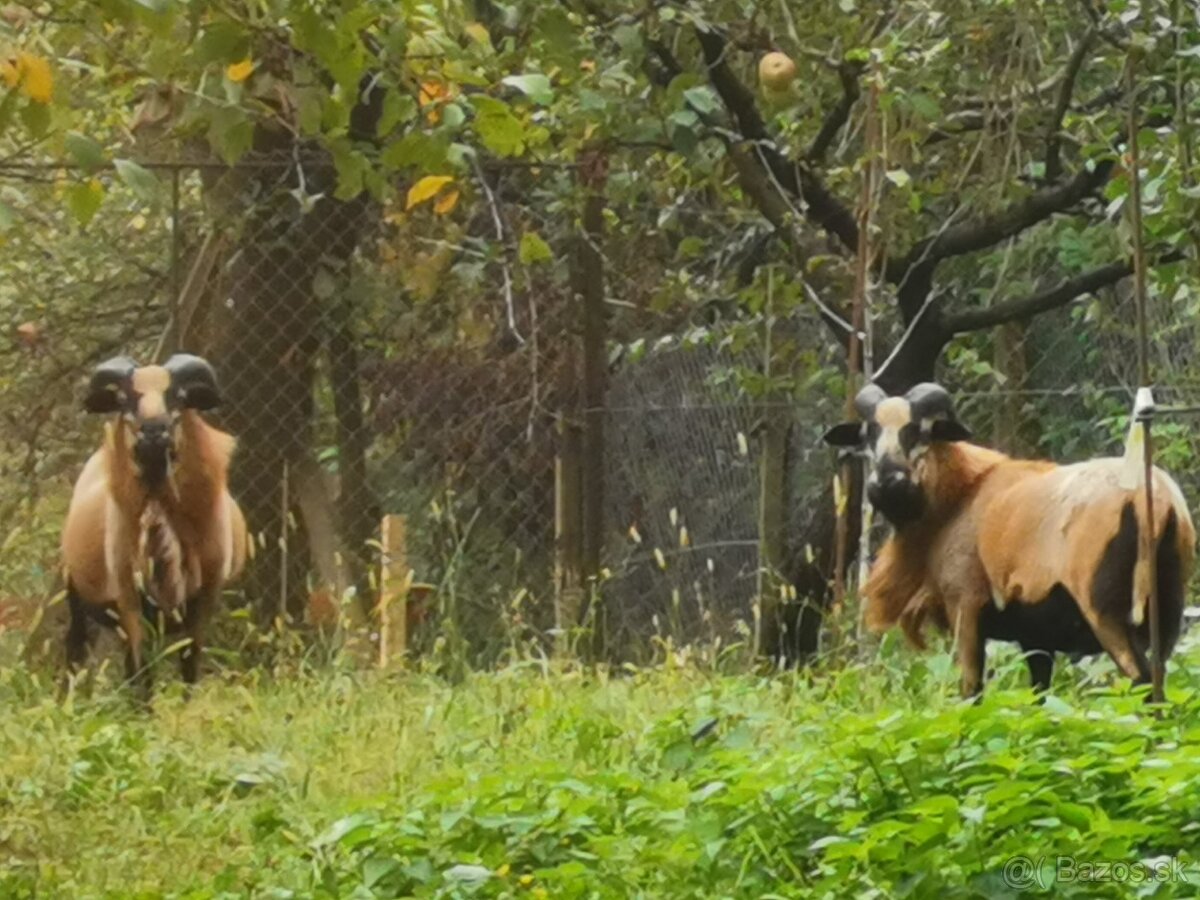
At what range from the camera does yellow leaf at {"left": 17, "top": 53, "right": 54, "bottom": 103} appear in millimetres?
3547

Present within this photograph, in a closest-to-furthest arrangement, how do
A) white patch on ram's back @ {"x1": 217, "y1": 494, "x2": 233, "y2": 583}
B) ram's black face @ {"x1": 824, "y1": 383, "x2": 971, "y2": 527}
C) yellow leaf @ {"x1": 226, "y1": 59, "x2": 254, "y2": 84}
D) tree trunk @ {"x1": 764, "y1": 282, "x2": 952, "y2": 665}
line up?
yellow leaf @ {"x1": 226, "y1": 59, "x2": 254, "y2": 84} → ram's black face @ {"x1": 824, "y1": 383, "x2": 971, "y2": 527} → white patch on ram's back @ {"x1": 217, "y1": 494, "x2": 233, "y2": 583} → tree trunk @ {"x1": 764, "y1": 282, "x2": 952, "y2": 665}

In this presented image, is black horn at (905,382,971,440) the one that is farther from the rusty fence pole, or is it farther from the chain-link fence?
the chain-link fence

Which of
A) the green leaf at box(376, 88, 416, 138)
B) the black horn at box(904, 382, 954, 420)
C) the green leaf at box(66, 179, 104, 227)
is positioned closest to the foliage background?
the black horn at box(904, 382, 954, 420)

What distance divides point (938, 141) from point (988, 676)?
2.68m

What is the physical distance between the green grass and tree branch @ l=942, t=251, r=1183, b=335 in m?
1.60

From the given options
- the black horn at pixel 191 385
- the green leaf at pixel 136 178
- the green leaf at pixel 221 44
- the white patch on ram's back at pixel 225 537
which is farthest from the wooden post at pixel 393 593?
the green leaf at pixel 136 178

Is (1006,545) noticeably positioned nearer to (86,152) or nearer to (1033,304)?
(1033,304)

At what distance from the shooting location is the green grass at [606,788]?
4.03 metres

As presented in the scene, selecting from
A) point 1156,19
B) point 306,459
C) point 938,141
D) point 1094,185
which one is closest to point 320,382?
point 306,459

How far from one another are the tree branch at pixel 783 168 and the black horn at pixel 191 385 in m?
2.21

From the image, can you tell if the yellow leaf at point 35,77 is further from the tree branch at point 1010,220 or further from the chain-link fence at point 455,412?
the tree branch at point 1010,220

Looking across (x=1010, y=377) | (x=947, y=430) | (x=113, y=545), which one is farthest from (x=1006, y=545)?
(x=1010, y=377)

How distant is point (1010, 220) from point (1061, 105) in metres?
0.45

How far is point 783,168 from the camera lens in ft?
26.9
